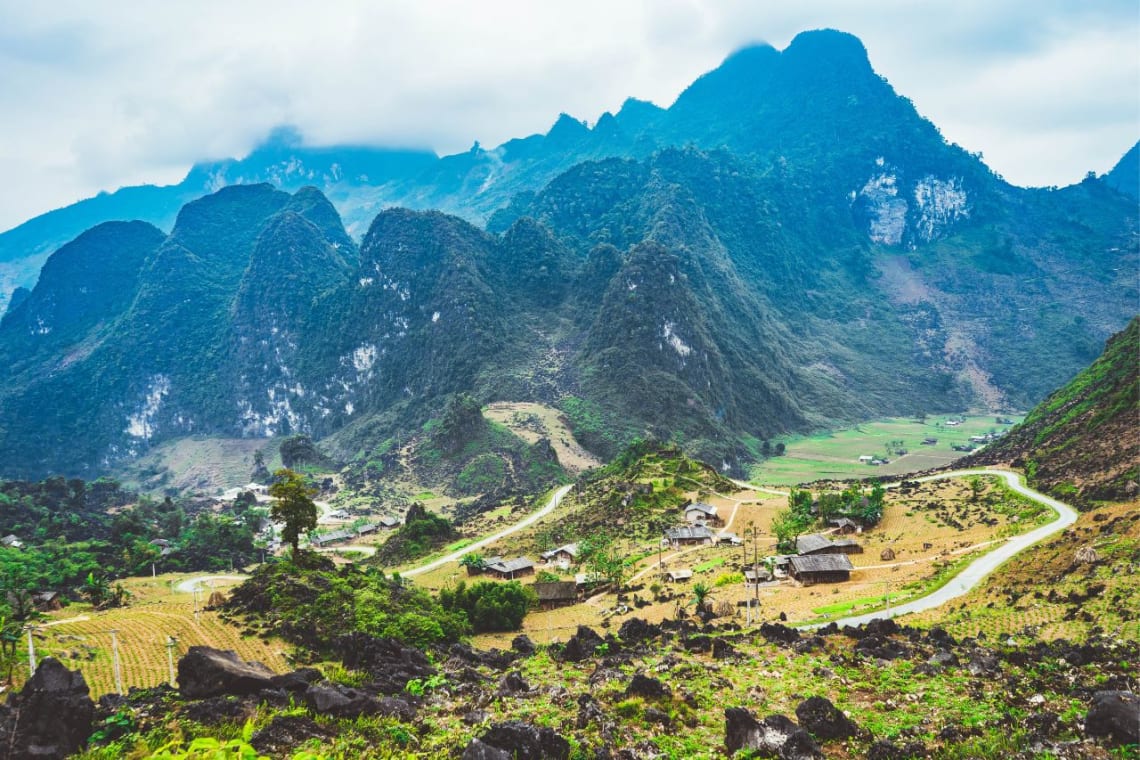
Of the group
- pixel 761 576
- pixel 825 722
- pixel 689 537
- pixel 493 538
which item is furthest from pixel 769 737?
pixel 493 538

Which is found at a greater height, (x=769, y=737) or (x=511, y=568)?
(x=769, y=737)

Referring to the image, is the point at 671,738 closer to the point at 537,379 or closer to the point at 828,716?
the point at 828,716

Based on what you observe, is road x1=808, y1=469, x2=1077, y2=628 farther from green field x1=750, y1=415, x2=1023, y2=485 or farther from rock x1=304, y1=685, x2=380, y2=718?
green field x1=750, y1=415, x2=1023, y2=485

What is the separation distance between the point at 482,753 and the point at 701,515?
61681mm

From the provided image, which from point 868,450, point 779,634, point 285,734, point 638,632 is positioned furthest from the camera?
point 868,450

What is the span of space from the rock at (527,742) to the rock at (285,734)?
4.20 metres

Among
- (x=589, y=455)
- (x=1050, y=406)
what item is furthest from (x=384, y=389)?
(x=1050, y=406)

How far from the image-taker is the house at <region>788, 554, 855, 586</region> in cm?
4378

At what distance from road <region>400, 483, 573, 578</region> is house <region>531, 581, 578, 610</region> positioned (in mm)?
22038

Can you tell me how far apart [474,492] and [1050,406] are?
96879mm

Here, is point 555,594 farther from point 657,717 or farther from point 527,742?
point 527,742

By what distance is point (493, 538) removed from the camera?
79750 millimetres

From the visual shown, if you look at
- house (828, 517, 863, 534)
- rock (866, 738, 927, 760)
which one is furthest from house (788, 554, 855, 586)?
rock (866, 738, 927, 760)

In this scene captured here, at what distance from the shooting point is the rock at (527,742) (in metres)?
13.4
